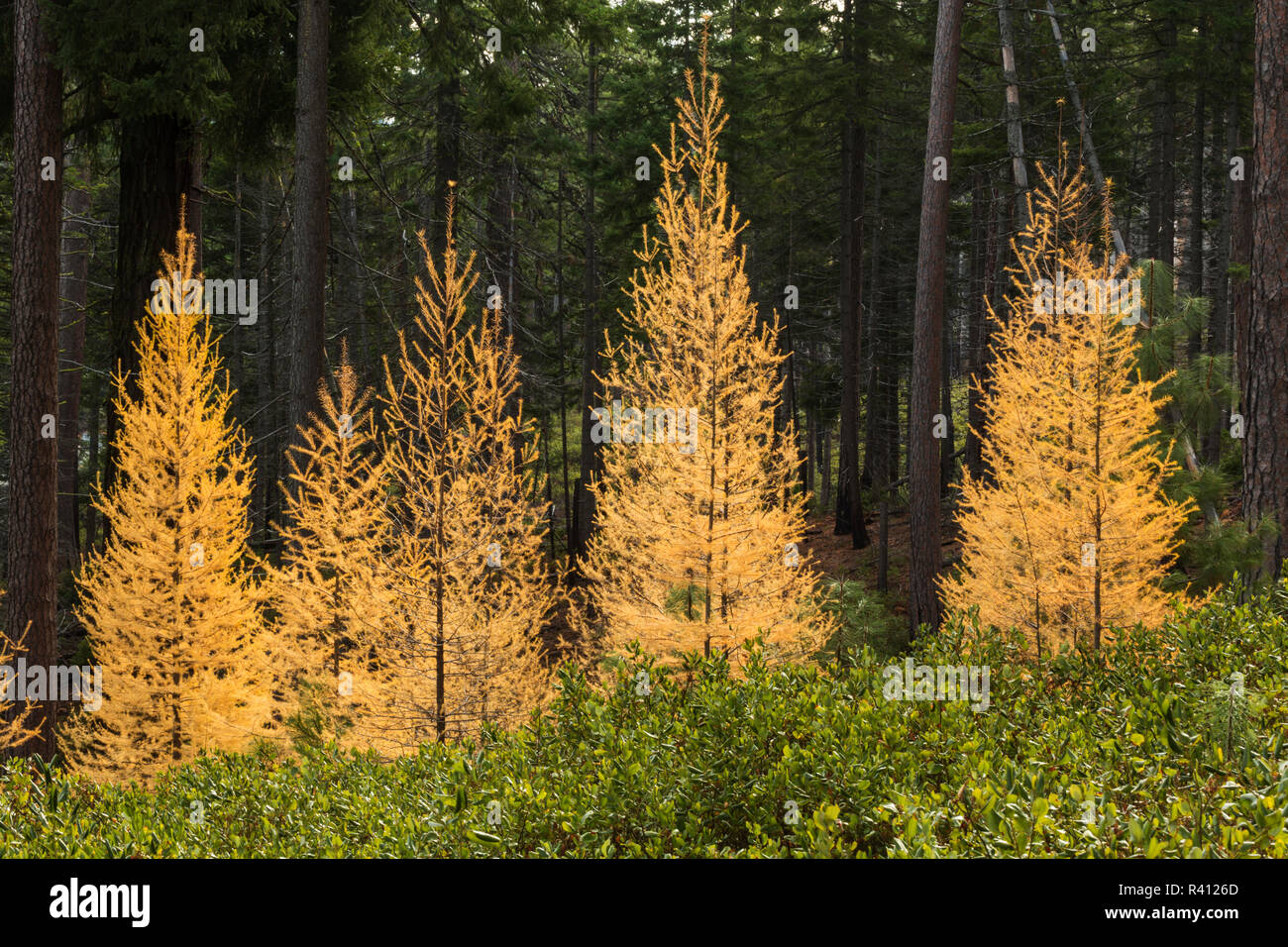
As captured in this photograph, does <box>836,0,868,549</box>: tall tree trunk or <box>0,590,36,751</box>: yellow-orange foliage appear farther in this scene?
<box>836,0,868,549</box>: tall tree trunk

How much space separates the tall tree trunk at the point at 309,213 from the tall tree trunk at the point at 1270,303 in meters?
9.45

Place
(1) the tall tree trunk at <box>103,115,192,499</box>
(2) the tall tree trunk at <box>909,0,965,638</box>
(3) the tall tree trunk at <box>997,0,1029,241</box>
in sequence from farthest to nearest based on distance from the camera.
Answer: (3) the tall tree trunk at <box>997,0,1029,241</box>, (2) the tall tree trunk at <box>909,0,965,638</box>, (1) the tall tree trunk at <box>103,115,192,499</box>

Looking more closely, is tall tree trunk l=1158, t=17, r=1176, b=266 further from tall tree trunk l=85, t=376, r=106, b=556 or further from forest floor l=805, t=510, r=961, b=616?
tall tree trunk l=85, t=376, r=106, b=556

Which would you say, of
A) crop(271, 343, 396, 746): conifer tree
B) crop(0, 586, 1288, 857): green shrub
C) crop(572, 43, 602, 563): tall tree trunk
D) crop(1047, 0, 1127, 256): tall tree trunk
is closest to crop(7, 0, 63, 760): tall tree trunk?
crop(271, 343, 396, 746): conifer tree

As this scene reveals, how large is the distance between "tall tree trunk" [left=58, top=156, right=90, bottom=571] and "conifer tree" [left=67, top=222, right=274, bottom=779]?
682cm

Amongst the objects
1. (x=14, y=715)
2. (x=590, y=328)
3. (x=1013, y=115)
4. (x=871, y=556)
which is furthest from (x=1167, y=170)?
(x=14, y=715)

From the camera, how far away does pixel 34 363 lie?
31.6 ft

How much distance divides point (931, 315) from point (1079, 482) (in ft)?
9.85

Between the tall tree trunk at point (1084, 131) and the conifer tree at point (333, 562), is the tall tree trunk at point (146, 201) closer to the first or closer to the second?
the conifer tree at point (333, 562)

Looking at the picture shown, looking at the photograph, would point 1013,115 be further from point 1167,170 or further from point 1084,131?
point 1167,170

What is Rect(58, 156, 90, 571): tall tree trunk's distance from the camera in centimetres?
1820

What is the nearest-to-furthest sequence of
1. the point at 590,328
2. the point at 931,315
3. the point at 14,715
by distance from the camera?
the point at 14,715 → the point at 931,315 → the point at 590,328

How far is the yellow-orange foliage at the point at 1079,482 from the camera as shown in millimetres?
10891
